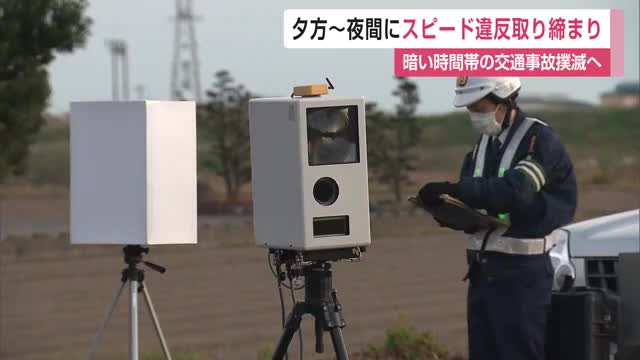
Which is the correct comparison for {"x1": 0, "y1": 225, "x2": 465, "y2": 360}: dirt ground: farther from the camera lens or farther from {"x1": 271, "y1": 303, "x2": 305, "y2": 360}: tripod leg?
the camera lens

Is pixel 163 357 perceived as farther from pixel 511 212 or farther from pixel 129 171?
pixel 511 212

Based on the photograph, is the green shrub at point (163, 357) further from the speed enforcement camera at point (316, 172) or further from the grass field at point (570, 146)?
the grass field at point (570, 146)

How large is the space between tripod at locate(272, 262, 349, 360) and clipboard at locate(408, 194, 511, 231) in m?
0.65

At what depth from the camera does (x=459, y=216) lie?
23.2 feet

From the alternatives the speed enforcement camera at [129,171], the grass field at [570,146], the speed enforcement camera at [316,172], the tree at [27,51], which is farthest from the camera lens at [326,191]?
the grass field at [570,146]

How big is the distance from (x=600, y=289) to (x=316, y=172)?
1.52m

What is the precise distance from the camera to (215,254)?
1933 centimetres

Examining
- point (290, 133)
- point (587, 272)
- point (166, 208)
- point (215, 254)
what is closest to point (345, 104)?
point (290, 133)

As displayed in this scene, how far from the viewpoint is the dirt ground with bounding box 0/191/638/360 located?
476 inches

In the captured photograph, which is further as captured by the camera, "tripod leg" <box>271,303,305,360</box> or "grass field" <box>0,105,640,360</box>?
"grass field" <box>0,105,640,360</box>

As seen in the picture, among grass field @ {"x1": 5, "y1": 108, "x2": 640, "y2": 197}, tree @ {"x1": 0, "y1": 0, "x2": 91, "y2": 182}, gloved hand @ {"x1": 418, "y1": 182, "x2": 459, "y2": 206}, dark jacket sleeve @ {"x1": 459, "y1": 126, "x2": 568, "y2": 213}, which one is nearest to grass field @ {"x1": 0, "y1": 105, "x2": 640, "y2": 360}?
tree @ {"x1": 0, "y1": 0, "x2": 91, "y2": 182}

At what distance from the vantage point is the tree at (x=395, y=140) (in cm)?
2556

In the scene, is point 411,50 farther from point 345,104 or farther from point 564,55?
point 345,104

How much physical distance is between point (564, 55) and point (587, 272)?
4.13 metres
